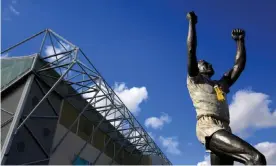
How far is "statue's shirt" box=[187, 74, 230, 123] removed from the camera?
2.62 meters

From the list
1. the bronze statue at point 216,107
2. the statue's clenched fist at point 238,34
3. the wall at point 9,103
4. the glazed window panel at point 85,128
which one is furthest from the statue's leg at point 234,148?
the glazed window panel at point 85,128

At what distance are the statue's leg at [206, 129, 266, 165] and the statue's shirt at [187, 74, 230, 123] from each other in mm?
271

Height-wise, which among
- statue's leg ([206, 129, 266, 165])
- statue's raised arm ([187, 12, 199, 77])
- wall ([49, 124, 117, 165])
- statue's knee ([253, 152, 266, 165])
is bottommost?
statue's knee ([253, 152, 266, 165])

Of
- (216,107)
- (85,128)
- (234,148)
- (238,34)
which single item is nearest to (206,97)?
(216,107)

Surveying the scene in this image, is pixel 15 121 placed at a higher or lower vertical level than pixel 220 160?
higher

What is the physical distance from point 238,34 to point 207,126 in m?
1.21

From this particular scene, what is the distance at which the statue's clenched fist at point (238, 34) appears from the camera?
315 centimetres

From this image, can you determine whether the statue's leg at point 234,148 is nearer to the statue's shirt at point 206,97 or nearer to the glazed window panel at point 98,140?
Answer: the statue's shirt at point 206,97

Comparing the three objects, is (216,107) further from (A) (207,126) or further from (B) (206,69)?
(B) (206,69)

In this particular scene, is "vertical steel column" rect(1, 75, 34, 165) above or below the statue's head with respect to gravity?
above

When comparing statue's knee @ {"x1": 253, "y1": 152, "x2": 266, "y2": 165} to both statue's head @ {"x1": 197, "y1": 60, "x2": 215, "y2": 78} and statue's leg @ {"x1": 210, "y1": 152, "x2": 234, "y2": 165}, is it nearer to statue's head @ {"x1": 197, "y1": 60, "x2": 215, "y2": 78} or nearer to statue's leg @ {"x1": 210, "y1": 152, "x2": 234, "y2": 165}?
statue's leg @ {"x1": 210, "y1": 152, "x2": 234, "y2": 165}

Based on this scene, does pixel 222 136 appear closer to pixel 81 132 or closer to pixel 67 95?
pixel 67 95

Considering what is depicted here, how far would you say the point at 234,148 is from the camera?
222 centimetres

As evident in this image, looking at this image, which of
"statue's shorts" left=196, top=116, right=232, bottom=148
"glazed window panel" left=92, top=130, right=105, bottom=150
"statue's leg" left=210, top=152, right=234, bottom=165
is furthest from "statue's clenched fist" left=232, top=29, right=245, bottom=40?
"glazed window panel" left=92, top=130, right=105, bottom=150
